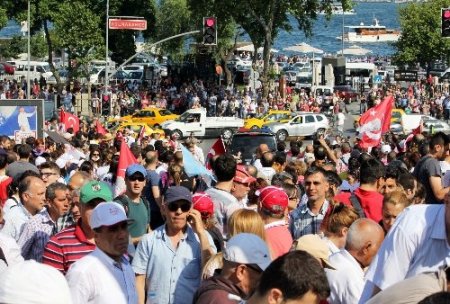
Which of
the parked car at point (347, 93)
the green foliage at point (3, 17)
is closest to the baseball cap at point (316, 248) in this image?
the green foliage at point (3, 17)

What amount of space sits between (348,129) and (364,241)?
1686 inches

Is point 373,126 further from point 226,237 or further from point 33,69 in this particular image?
point 33,69

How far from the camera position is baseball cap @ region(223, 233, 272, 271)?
5.84 metres

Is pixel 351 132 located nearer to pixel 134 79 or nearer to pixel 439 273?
pixel 134 79

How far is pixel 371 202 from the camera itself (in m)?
9.77

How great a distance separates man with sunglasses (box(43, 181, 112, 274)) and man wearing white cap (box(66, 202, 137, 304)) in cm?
51

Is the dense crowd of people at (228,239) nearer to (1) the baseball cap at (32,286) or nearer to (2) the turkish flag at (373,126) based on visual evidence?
(1) the baseball cap at (32,286)

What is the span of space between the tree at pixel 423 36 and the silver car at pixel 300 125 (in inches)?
1042

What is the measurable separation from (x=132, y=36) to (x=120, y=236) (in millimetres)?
54092

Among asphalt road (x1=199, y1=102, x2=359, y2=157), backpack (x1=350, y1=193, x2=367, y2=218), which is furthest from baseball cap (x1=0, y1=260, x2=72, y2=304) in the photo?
asphalt road (x1=199, y1=102, x2=359, y2=157)

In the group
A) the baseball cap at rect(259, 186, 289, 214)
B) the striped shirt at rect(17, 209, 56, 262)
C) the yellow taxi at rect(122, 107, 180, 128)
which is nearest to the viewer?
the striped shirt at rect(17, 209, 56, 262)

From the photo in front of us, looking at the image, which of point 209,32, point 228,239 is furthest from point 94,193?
point 209,32

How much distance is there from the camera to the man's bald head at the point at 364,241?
6.84 metres

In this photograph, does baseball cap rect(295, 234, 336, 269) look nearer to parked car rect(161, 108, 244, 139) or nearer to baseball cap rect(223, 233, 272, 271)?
baseball cap rect(223, 233, 272, 271)
